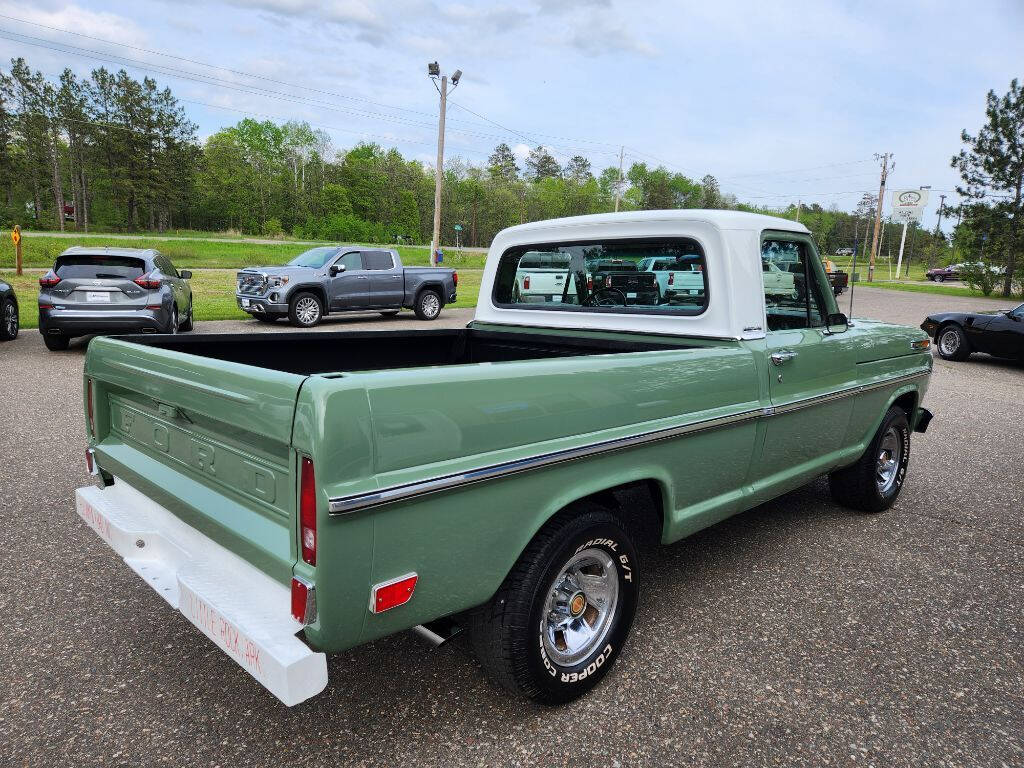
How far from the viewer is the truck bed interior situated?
10.7 feet

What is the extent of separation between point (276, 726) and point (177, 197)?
7201 centimetres

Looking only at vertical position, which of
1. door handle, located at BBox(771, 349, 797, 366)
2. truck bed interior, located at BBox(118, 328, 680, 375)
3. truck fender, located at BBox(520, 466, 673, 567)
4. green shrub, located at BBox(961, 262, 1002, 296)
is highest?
green shrub, located at BBox(961, 262, 1002, 296)

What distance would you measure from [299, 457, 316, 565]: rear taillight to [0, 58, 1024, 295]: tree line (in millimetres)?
42784

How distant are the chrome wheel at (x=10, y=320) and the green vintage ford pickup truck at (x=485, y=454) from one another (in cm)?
976

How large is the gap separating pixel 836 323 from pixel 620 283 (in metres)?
1.23

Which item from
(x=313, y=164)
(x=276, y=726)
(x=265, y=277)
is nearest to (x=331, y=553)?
(x=276, y=726)

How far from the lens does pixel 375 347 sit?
393 centimetres

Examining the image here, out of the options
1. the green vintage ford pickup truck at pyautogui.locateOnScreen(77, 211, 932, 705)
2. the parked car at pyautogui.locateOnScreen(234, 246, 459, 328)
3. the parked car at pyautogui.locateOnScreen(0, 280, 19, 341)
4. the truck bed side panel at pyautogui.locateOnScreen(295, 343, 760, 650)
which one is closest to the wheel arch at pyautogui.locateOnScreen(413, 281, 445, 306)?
the parked car at pyautogui.locateOnScreen(234, 246, 459, 328)

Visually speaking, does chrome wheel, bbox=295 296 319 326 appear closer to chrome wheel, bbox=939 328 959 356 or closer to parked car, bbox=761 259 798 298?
parked car, bbox=761 259 798 298

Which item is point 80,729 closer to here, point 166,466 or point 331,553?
point 166,466

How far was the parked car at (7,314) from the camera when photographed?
10359 millimetres

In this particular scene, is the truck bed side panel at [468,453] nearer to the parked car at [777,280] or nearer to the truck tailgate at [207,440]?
the truck tailgate at [207,440]

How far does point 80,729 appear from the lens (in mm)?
2270

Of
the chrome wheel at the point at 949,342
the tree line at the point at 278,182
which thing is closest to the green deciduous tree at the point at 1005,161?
the tree line at the point at 278,182
